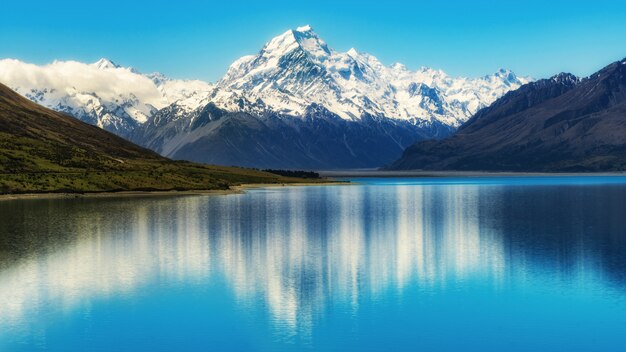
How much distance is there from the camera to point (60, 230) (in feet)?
400

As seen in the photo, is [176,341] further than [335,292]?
No

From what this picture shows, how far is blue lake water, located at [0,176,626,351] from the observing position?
174ft

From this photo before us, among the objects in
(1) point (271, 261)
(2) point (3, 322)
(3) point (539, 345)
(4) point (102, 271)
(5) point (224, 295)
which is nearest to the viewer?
(3) point (539, 345)

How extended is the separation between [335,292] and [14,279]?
31.7m

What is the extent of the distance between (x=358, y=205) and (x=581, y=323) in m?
140

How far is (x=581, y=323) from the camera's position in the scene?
57031 millimetres

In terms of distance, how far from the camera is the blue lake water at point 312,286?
53.2 m

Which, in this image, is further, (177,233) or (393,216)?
(393,216)

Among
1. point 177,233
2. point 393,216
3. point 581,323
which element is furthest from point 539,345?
point 393,216

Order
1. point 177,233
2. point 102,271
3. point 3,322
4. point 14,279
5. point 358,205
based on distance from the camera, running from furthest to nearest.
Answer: point 358,205, point 177,233, point 102,271, point 14,279, point 3,322

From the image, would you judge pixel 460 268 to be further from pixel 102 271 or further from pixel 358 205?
pixel 358 205

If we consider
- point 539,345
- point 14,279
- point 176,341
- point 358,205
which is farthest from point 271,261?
point 358,205

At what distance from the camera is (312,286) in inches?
2822

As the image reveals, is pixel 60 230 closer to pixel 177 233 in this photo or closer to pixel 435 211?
pixel 177 233
